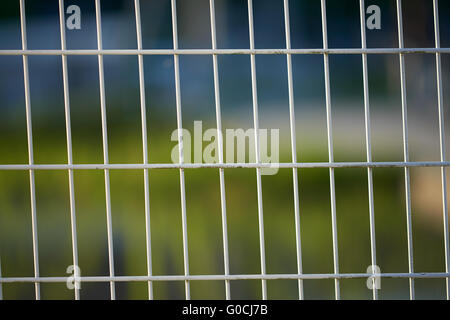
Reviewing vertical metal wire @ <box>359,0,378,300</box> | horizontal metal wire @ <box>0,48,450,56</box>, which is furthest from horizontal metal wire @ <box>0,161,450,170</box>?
horizontal metal wire @ <box>0,48,450,56</box>

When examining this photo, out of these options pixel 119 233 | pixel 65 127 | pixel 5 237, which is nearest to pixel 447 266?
pixel 119 233

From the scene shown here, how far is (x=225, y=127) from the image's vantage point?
1.65m


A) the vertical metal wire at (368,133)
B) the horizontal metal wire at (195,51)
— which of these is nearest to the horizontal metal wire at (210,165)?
the vertical metal wire at (368,133)

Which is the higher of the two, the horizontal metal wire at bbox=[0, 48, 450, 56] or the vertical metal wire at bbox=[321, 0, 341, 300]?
the horizontal metal wire at bbox=[0, 48, 450, 56]

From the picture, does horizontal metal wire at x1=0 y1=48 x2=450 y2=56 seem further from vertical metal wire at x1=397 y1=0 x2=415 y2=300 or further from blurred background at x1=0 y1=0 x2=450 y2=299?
blurred background at x1=0 y1=0 x2=450 y2=299

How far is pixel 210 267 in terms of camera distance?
1.69m

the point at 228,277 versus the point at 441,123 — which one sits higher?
the point at 441,123

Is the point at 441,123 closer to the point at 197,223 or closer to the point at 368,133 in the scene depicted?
the point at 368,133

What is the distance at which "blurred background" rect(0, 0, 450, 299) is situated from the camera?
1.65 metres

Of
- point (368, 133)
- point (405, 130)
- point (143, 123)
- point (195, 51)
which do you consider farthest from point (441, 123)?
point (143, 123)

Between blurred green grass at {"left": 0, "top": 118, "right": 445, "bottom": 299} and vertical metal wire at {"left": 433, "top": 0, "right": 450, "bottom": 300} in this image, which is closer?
vertical metal wire at {"left": 433, "top": 0, "right": 450, "bottom": 300}

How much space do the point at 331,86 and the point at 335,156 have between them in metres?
0.26

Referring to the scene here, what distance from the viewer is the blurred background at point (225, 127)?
5.40ft
